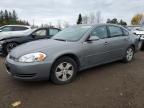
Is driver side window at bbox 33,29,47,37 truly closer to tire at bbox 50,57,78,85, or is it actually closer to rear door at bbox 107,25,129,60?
rear door at bbox 107,25,129,60

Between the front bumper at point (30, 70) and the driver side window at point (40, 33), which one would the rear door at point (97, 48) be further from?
the driver side window at point (40, 33)

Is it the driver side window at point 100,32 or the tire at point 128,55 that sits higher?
the driver side window at point 100,32

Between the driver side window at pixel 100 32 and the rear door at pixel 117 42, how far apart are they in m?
0.22

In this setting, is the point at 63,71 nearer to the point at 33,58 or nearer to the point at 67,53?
the point at 67,53

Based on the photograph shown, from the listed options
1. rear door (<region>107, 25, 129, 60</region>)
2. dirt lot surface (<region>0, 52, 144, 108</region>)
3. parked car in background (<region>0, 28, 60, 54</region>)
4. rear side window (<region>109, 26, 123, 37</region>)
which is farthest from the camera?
parked car in background (<region>0, 28, 60, 54</region>)

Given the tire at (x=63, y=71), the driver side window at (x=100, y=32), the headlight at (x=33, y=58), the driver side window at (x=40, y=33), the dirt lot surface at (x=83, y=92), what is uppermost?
the driver side window at (x=100, y=32)

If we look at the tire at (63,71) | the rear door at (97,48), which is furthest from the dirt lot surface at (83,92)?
the rear door at (97,48)

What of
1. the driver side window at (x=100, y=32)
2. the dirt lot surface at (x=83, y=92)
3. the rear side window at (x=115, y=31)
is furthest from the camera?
the rear side window at (x=115, y=31)

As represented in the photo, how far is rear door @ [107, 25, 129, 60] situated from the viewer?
19.8 feet

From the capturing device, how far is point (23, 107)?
3631 mm

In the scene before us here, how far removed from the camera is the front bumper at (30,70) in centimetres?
423

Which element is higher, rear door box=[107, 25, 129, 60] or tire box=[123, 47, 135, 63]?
rear door box=[107, 25, 129, 60]

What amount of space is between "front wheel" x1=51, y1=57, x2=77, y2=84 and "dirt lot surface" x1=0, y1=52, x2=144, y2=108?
16 centimetres

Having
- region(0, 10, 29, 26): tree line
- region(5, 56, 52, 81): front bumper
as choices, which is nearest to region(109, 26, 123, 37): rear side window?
region(5, 56, 52, 81): front bumper
